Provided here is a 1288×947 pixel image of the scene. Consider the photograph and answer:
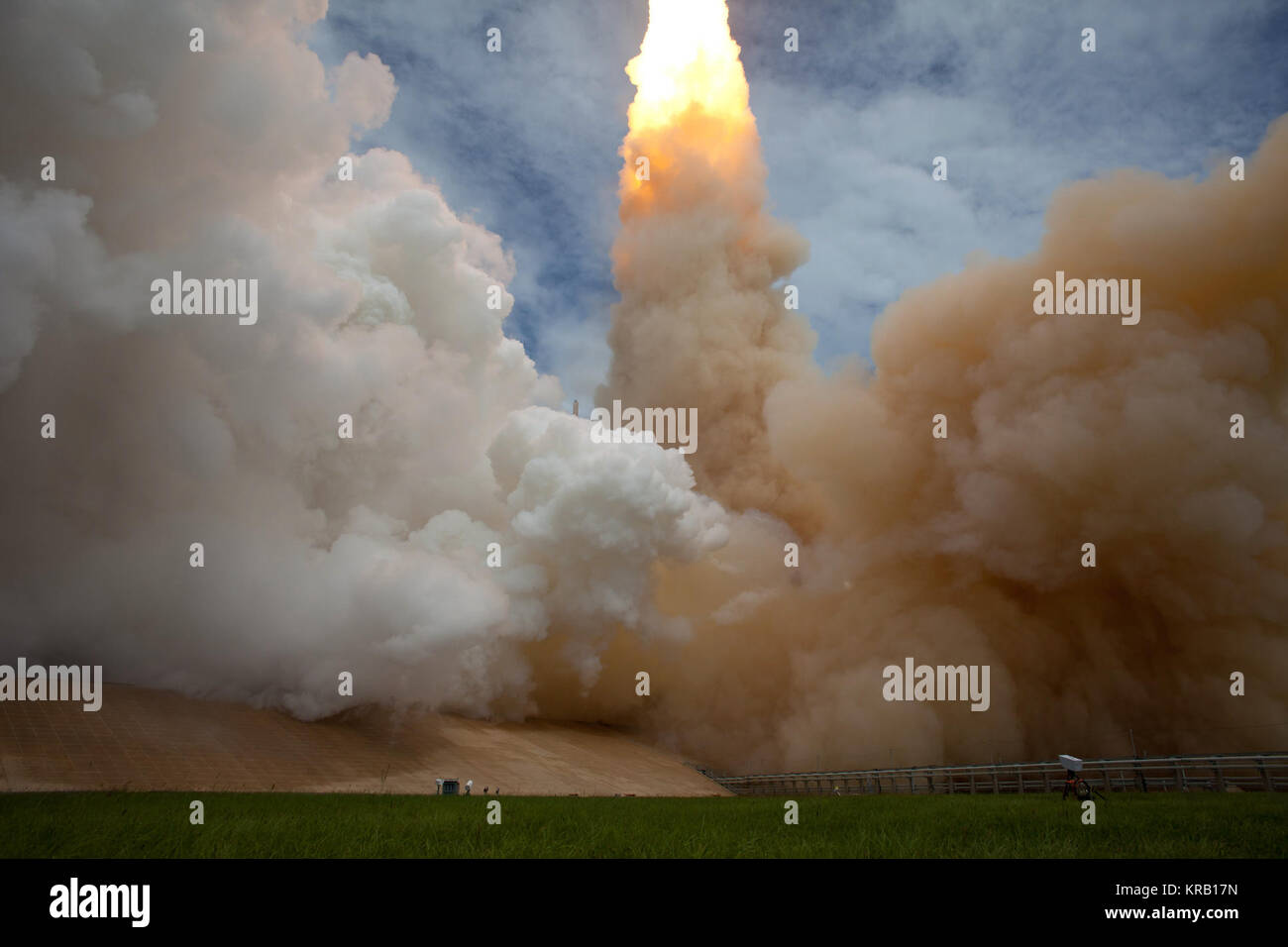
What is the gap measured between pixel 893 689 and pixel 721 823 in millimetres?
41565

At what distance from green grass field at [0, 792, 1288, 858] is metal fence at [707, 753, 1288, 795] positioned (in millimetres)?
7004

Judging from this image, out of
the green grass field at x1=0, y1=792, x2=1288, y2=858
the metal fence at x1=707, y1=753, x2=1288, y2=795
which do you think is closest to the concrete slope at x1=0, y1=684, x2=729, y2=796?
the metal fence at x1=707, y1=753, x2=1288, y2=795

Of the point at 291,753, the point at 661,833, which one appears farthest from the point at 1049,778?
the point at 661,833

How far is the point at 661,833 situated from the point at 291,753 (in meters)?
40.2

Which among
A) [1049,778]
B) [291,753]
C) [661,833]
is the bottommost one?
[1049,778]

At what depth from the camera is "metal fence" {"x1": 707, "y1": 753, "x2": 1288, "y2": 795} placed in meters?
20.2

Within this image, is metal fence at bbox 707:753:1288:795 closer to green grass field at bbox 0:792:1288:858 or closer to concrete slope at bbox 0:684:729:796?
green grass field at bbox 0:792:1288:858

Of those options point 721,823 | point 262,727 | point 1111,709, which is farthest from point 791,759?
point 721,823

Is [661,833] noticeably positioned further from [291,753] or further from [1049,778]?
[1049,778]

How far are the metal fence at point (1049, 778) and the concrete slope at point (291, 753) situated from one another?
711cm

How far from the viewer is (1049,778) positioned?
155ft

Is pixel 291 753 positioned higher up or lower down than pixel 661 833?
lower down

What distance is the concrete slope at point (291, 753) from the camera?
34125mm

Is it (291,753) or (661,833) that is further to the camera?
(291,753)
